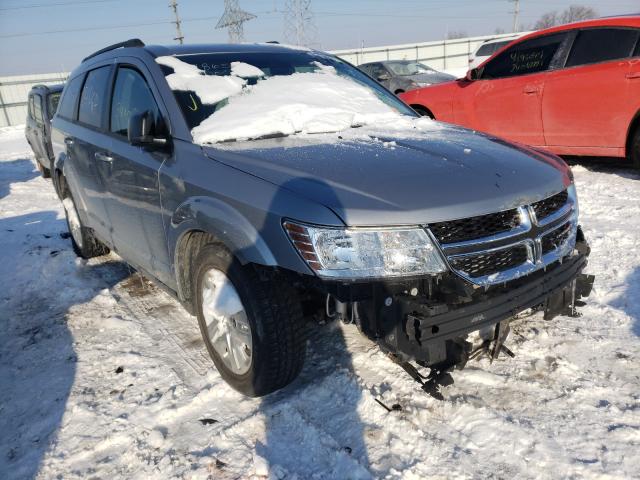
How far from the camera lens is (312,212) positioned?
1.98 meters

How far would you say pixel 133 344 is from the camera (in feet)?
10.6

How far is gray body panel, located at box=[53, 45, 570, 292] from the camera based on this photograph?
79.2 inches

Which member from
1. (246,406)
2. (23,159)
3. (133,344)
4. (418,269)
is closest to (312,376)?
(246,406)

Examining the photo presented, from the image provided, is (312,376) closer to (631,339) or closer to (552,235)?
(552,235)

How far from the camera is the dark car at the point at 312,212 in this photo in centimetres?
198

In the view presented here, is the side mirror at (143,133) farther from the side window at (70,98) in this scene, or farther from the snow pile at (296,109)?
the side window at (70,98)

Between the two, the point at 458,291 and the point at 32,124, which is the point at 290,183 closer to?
the point at 458,291

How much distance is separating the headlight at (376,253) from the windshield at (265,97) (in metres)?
1.03

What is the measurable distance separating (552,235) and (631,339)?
39.4 inches

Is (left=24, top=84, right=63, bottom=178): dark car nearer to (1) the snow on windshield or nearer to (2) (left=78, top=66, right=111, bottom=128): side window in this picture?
(2) (left=78, top=66, right=111, bottom=128): side window

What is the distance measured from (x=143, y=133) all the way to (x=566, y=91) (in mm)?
5036

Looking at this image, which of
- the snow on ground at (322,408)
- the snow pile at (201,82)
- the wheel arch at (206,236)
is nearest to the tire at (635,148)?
the snow on ground at (322,408)

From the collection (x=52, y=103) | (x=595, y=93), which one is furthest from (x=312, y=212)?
(x=52, y=103)

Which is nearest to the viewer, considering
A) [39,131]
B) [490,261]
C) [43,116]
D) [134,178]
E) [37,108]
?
[490,261]
